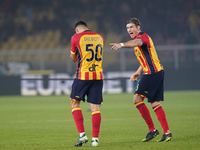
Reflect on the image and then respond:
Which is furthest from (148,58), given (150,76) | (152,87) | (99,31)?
(99,31)

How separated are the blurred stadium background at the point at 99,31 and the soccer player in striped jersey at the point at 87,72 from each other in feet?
48.2

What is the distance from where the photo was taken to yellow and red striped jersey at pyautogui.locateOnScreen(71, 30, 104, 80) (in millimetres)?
5336

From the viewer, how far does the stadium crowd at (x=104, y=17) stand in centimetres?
2505

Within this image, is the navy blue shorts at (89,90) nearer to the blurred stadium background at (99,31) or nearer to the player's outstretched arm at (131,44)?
the player's outstretched arm at (131,44)

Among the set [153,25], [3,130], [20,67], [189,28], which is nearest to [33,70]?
[20,67]

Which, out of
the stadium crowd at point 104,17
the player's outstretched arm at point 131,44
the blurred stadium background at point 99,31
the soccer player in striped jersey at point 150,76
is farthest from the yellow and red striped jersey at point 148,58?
the stadium crowd at point 104,17

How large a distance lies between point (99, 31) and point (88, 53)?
66.6 feet

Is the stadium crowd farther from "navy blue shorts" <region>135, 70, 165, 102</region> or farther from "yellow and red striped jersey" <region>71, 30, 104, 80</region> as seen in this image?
"yellow and red striped jersey" <region>71, 30, 104, 80</region>

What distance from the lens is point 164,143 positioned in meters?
5.41

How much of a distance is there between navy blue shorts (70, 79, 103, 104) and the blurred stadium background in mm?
14702

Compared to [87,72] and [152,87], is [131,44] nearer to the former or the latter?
[87,72]

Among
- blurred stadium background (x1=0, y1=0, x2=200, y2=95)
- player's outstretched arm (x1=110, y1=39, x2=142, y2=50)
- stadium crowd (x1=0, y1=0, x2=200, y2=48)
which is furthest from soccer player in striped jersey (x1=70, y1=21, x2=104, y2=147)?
stadium crowd (x1=0, y1=0, x2=200, y2=48)

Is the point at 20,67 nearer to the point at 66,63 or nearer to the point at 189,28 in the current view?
the point at 66,63

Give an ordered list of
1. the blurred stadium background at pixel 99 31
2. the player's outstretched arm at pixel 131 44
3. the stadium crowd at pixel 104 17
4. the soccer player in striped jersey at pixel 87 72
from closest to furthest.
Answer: the player's outstretched arm at pixel 131 44 < the soccer player in striped jersey at pixel 87 72 < the blurred stadium background at pixel 99 31 < the stadium crowd at pixel 104 17
